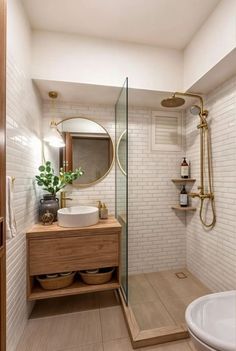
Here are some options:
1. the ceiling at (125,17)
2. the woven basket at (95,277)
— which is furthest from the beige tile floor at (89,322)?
the ceiling at (125,17)

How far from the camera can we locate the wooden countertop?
62.7 inches

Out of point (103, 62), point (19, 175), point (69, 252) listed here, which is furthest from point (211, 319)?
point (103, 62)

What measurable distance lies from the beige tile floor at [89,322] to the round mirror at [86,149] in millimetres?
1241

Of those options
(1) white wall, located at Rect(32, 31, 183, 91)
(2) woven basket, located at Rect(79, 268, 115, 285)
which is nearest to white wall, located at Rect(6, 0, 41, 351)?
(1) white wall, located at Rect(32, 31, 183, 91)

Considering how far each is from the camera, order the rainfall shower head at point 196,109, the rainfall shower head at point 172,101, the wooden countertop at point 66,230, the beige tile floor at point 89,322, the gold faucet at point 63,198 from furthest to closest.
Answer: the gold faucet at point 63,198, the rainfall shower head at point 196,109, the rainfall shower head at point 172,101, the wooden countertop at point 66,230, the beige tile floor at point 89,322

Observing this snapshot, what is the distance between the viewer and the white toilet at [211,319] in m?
0.96

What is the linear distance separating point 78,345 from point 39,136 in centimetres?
191

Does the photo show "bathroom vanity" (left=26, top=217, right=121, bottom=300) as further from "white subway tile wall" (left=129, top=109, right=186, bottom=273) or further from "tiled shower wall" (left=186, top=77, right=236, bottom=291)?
"tiled shower wall" (left=186, top=77, right=236, bottom=291)

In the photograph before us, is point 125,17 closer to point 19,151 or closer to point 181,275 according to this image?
point 19,151

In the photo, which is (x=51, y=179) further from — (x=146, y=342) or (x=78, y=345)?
(x=146, y=342)

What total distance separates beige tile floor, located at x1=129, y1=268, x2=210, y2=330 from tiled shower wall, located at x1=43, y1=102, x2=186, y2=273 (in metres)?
0.17

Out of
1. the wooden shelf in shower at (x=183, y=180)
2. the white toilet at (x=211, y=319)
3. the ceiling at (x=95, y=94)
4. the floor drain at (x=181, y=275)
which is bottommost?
the floor drain at (x=181, y=275)

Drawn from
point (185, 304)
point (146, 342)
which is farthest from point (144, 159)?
point (146, 342)

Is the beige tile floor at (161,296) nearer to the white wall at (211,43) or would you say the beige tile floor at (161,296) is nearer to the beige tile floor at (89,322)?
the beige tile floor at (89,322)
